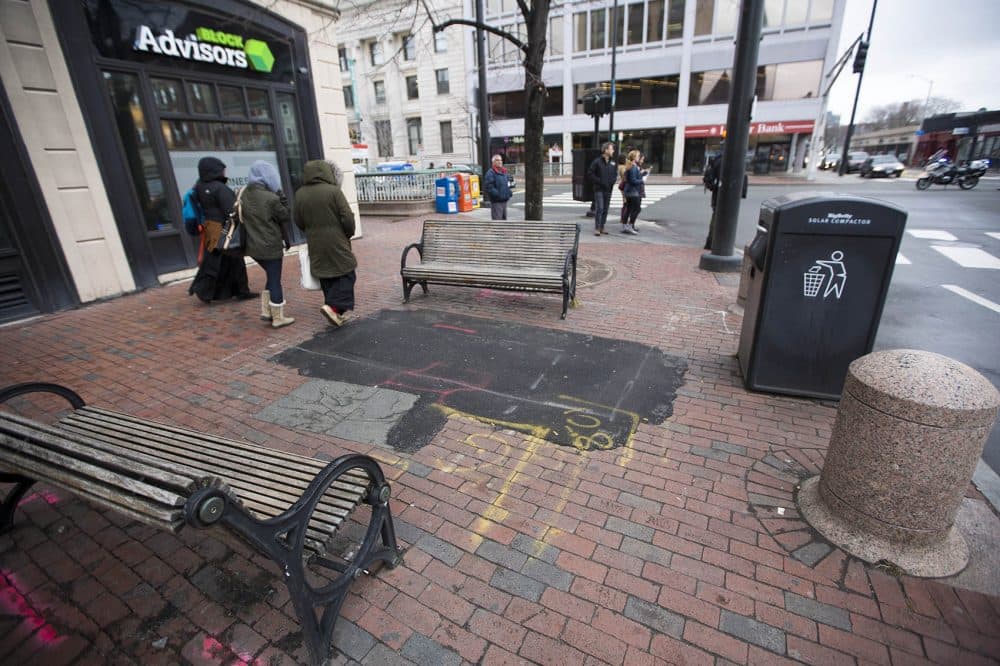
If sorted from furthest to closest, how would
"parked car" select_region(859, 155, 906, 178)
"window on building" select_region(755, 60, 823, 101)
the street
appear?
1. "parked car" select_region(859, 155, 906, 178)
2. "window on building" select_region(755, 60, 823, 101)
3. the street

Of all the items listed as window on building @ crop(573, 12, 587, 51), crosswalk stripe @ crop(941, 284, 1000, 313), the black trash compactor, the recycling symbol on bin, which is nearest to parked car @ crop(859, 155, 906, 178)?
window on building @ crop(573, 12, 587, 51)

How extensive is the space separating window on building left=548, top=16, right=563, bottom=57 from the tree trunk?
3447 cm

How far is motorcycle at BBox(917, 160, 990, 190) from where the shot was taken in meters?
21.6

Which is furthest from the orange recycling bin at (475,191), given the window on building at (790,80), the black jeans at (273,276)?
the window on building at (790,80)

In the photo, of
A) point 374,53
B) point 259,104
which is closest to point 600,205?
point 259,104

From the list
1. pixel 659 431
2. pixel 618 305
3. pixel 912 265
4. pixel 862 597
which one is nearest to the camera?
pixel 862 597

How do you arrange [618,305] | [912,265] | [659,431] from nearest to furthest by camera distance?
[659,431] < [618,305] < [912,265]

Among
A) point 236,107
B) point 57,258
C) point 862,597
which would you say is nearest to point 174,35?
point 236,107

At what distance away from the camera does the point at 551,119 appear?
38781 millimetres

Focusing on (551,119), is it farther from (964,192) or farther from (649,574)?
Answer: (649,574)

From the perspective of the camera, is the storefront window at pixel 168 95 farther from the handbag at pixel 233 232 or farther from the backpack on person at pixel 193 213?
the handbag at pixel 233 232

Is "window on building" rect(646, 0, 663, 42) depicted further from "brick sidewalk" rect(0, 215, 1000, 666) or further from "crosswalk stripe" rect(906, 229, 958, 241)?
"brick sidewalk" rect(0, 215, 1000, 666)

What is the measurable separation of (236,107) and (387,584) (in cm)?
944

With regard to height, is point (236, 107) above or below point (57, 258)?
above
